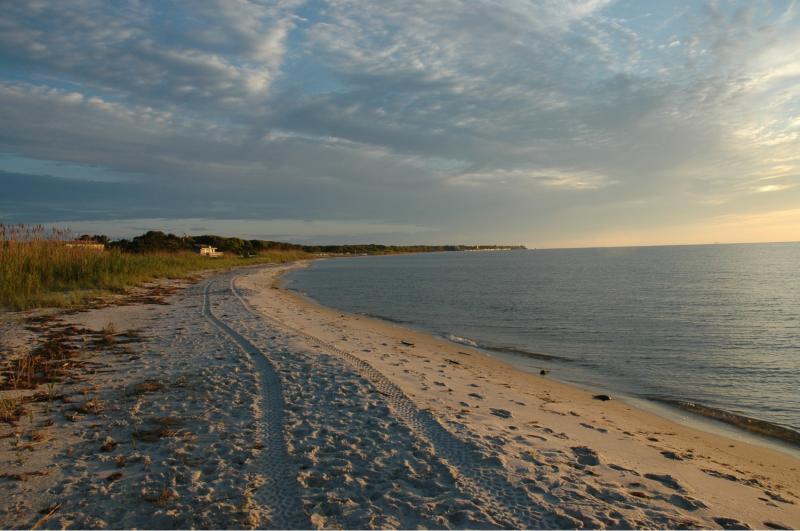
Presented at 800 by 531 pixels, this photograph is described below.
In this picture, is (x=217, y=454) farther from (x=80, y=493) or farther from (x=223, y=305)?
(x=223, y=305)

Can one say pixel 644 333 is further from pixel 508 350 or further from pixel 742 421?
pixel 742 421

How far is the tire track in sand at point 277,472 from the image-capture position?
153 inches

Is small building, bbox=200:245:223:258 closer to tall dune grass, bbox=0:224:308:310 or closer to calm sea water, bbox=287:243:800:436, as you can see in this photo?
calm sea water, bbox=287:243:800:436

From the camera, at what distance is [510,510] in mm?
4105

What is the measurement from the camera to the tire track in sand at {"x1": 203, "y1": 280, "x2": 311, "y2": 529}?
12.7ft

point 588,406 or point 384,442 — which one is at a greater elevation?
point 384,442

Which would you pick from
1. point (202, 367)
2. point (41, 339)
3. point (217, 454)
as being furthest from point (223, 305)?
point (217, 454)

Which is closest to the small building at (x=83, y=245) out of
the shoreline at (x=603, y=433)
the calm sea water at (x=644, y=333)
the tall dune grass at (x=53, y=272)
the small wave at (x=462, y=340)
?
the tall dune grass at (x=53, y=272)

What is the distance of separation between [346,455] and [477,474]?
139 cm

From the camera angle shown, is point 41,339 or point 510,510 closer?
point 510,510

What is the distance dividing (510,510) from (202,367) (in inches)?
246


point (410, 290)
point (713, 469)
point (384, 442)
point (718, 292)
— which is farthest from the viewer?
point (410, 290)

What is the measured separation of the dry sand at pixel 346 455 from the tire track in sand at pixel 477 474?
0.06 feet

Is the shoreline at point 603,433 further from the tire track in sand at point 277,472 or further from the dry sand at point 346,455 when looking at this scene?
the tire track in sand at point 277,472
